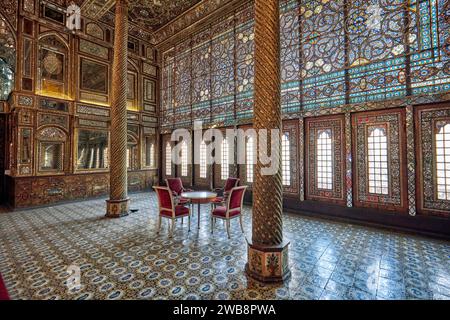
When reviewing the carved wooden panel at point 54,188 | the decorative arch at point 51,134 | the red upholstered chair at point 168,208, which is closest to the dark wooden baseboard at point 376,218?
the red upholstered chair at point 168,208

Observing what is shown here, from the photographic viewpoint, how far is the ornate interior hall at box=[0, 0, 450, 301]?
2701mm

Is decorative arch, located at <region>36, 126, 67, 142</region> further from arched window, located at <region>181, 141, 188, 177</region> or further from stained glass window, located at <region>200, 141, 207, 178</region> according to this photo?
stained glass window, located at <region>200, 141, 207, 178</region>

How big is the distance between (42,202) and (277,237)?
8009 mm

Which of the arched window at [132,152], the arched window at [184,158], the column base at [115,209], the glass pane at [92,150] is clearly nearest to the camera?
the column base at [115,209]

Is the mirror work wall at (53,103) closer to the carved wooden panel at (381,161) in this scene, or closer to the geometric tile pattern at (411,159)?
the carved wooden panel at (381,161)

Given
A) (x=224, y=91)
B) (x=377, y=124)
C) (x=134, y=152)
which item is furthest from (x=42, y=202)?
(x=377, y=124)

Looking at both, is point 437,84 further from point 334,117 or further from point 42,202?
point 42,202

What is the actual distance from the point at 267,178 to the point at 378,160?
3.94 meters

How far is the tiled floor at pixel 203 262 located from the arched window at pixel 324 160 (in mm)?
1150

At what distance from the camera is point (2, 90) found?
25.7ft

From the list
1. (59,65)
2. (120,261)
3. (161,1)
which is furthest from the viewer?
(161,1)

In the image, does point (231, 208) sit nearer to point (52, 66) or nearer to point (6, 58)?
point (52, 66)

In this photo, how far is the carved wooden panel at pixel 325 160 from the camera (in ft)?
18.1

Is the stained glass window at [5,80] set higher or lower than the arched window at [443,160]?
higher
